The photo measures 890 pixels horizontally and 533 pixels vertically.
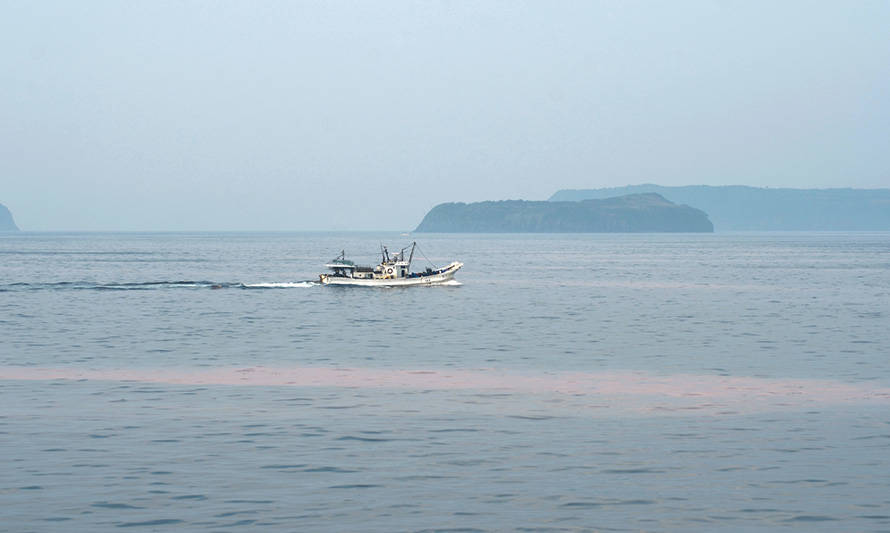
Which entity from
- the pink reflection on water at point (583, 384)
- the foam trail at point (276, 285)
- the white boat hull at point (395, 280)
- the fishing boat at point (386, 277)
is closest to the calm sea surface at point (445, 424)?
the pink reflection on water at point (583, 384)

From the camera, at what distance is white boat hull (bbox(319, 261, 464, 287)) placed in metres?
111

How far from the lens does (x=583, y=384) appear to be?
38.8m

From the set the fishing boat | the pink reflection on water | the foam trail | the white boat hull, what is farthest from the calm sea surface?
the fishing boat

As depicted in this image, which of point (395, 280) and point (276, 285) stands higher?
point (395, 280)

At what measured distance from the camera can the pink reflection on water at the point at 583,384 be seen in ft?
113

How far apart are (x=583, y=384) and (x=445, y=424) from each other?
10034 millimetres

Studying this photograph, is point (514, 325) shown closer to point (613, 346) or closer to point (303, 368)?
point (613, 346)

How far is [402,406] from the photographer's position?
33.5 metres

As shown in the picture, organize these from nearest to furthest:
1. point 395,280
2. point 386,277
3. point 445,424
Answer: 1. point 445,424
2. point 395,280
3. point 386,277

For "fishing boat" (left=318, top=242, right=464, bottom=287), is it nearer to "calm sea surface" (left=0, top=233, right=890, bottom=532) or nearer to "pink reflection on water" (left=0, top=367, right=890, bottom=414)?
"calm sea surface" (left=0, top=233, right=890, bottom=532)

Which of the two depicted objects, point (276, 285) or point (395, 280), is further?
point (395, 280)

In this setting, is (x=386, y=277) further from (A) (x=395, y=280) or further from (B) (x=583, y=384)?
(B) (x=583, y=384)

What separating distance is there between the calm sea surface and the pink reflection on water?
0.56ft

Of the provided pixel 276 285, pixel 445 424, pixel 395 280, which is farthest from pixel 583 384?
pixel 276 285
